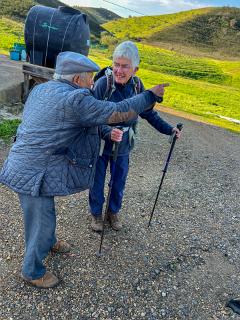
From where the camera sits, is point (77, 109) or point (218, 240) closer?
point (77, 109)

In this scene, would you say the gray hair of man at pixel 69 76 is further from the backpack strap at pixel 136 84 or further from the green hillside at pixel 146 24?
the green hillside at pixel 146 24

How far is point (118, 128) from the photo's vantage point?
443 centimetres

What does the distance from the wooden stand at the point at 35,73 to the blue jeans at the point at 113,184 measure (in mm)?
5858

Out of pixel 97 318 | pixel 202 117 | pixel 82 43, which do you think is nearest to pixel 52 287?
pixel 97 318

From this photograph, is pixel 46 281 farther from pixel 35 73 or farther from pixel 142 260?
pixel 35 73

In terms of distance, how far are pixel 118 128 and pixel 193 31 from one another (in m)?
122

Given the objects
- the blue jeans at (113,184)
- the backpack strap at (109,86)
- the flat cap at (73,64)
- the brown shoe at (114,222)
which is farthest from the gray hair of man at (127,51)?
the brown shoe at (114,222)

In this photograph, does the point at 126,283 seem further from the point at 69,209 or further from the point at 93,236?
the point at 69,209

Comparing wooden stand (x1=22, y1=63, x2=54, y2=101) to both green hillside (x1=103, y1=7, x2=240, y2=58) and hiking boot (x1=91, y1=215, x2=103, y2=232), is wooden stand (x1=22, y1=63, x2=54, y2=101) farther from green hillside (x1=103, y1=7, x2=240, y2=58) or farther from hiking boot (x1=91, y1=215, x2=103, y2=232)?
green hillside (x1=103, y1=7, x2=240, y2=58)

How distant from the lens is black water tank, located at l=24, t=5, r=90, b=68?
9789 millimetres

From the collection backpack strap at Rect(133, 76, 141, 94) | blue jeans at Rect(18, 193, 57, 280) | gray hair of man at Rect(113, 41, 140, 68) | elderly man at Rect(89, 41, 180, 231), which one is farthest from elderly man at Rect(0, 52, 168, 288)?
backpack strap at Rect(133, 76, 141, 94)

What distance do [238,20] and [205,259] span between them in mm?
139245

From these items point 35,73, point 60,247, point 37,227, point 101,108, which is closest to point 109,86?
point 101,108

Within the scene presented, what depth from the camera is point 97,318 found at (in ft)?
12.6
